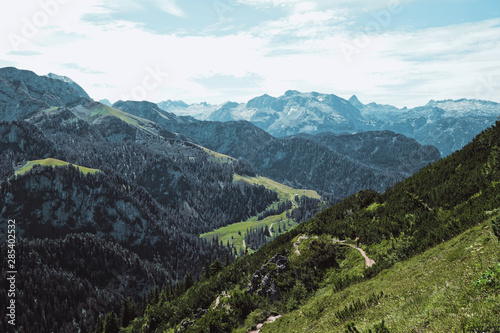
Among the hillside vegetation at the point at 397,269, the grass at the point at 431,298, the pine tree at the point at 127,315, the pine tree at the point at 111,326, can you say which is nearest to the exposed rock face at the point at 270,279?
the hillside vegetation at the point at 397,269

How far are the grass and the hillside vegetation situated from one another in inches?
3.6

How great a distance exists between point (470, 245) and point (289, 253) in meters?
40.0

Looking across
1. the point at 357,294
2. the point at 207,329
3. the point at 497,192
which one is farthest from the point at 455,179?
the point at 207,329

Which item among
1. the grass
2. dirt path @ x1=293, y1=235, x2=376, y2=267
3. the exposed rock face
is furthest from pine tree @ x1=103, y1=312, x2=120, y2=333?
the grass

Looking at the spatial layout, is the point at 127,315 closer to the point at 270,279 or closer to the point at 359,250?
the point at 270,279

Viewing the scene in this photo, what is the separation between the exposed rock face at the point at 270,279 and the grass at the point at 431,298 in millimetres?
11160

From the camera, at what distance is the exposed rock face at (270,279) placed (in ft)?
163

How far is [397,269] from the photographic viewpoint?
33.2 m

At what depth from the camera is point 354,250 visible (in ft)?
163

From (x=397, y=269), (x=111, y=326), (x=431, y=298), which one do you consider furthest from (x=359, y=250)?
(x=111, y=326)

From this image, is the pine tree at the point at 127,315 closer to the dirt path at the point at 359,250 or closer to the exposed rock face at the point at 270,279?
the dirt path at the point at 359,250

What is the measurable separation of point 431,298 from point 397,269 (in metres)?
15.6

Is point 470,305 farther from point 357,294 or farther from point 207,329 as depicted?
point 207,329

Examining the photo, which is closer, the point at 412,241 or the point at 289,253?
the point at 412,241
